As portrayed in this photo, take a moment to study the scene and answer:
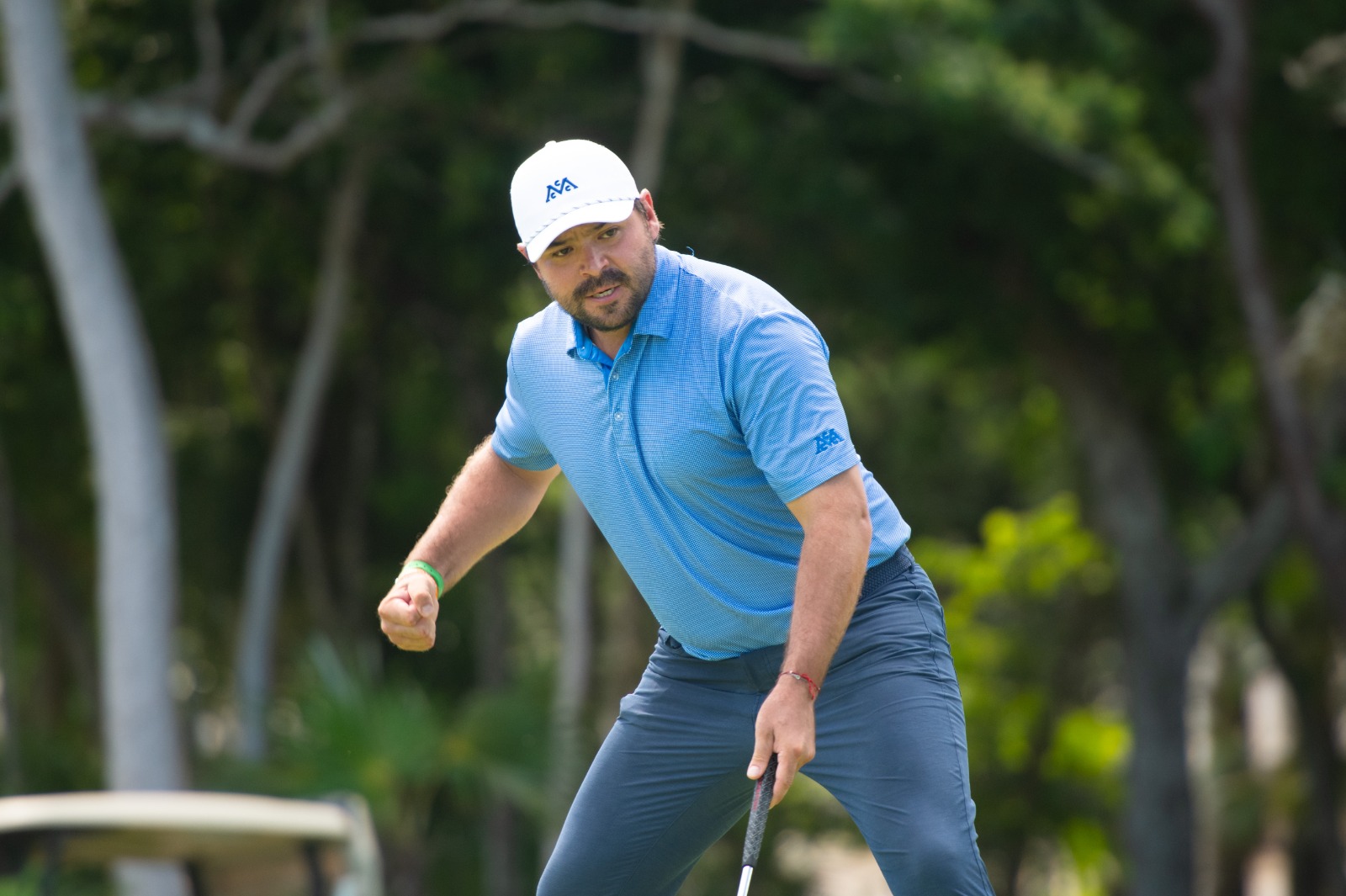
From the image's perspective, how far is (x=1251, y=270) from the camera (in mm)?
11344

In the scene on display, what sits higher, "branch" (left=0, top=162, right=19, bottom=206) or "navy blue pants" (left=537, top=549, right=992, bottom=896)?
"branch" (left=0, top=162, right=19, bottom=206)

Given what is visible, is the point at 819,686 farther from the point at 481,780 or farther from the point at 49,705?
the point at 49,705

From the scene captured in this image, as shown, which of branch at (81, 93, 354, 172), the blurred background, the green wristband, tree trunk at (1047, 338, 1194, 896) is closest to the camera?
the green wristband

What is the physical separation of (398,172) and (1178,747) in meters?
7.87

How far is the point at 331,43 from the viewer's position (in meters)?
11.5

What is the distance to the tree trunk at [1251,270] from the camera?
11258 mm

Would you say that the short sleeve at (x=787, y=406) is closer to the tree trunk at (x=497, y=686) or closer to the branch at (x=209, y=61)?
the branch at (x=209, y=61)

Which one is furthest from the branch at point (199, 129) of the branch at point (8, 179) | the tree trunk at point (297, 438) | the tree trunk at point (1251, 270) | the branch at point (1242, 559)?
the branch at point (1242, 559)

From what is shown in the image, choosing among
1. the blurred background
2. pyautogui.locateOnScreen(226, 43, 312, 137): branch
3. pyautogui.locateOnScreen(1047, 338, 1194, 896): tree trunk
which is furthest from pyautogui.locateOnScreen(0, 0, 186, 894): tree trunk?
pyautogui.locateOnScreen(1047, 338, 1194, 896): tree trunk

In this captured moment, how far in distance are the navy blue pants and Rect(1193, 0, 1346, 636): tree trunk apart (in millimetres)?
8724

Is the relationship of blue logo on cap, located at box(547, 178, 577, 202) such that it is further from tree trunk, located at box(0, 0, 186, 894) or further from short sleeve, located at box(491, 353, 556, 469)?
tree trunk, located at box(0, 0, 186, 894)

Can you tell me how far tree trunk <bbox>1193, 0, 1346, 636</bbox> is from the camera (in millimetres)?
11258

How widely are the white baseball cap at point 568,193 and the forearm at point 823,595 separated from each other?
71 cm

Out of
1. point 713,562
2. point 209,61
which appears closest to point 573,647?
point 209,61
